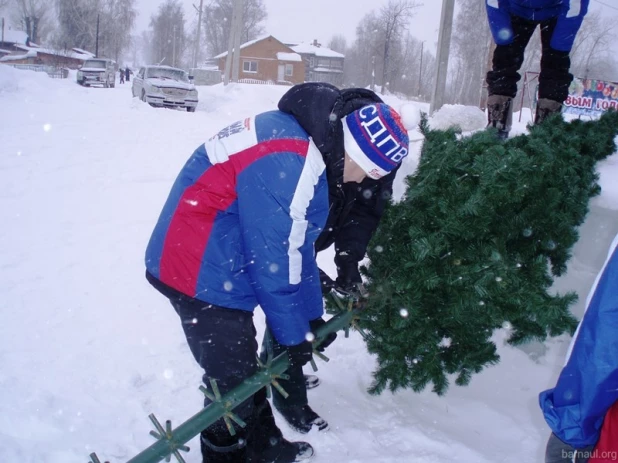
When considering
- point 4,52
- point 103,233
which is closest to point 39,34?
point 4,52

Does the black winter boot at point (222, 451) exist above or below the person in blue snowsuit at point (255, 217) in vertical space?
below

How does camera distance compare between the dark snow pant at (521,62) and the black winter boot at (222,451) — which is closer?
the black winter boot at (222,451)

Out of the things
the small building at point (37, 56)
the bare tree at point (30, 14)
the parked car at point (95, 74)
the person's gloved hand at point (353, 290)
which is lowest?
the person's gloved hand at point (353, 290)

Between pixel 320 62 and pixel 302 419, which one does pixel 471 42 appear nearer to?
→ pixel 320 62

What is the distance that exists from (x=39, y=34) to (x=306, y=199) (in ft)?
291

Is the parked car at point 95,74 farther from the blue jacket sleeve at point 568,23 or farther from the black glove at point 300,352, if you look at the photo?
the black glove at point 300,352

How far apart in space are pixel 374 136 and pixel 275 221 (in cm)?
58

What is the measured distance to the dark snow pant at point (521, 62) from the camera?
3.71 metres

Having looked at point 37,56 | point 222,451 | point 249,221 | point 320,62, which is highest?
point 320,62

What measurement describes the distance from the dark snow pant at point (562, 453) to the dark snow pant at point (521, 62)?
2958 millimetres

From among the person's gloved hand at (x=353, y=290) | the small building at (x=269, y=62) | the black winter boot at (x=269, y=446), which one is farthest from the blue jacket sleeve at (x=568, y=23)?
the small building at (x=269, y=62)

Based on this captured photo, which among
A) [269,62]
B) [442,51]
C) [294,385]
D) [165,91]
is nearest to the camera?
[294,385]

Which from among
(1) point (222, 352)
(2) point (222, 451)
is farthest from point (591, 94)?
(2) point (222, 451)

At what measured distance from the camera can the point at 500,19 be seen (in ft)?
12.3
